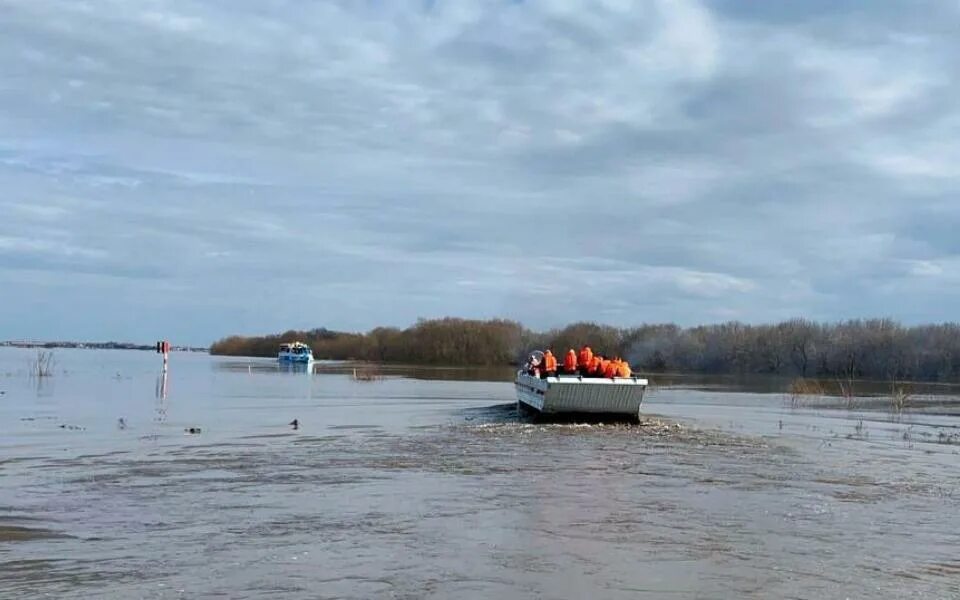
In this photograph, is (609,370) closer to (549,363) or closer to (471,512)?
(549,363)

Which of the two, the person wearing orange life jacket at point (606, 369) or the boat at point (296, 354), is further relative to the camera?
the boat at point (296, 354)

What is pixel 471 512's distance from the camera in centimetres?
1363

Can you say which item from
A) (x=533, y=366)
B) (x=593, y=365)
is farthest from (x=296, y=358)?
(x=593, y=365)

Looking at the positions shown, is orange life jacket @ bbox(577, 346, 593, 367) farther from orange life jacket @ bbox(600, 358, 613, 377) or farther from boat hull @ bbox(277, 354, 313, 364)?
boat hull @ bbox(277, 354, 313, 364)

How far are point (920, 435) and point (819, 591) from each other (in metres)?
22.4

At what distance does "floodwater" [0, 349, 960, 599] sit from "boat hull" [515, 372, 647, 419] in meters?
0.69

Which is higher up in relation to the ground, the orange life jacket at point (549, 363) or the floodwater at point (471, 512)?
the orange life jacket at point (549, 363)

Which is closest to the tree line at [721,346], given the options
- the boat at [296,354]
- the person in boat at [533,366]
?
the boat at [296,354]

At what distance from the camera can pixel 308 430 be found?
Answer: 27281mm

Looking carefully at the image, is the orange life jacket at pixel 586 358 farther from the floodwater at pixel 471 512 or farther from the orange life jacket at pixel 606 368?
the floodwater at pixel 471 512

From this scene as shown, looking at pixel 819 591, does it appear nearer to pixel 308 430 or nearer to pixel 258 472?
pixel 258 472

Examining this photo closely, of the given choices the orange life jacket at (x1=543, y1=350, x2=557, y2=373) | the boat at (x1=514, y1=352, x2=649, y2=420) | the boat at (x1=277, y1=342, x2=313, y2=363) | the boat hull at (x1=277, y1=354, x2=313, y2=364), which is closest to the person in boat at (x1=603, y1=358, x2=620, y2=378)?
the boat at (x1=514, y1=352, x2=649, y2=420)

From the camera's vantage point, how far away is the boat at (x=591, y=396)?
27422 mm

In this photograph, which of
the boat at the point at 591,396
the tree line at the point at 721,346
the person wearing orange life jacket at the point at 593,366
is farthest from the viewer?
the tree line at the point at 721,346
